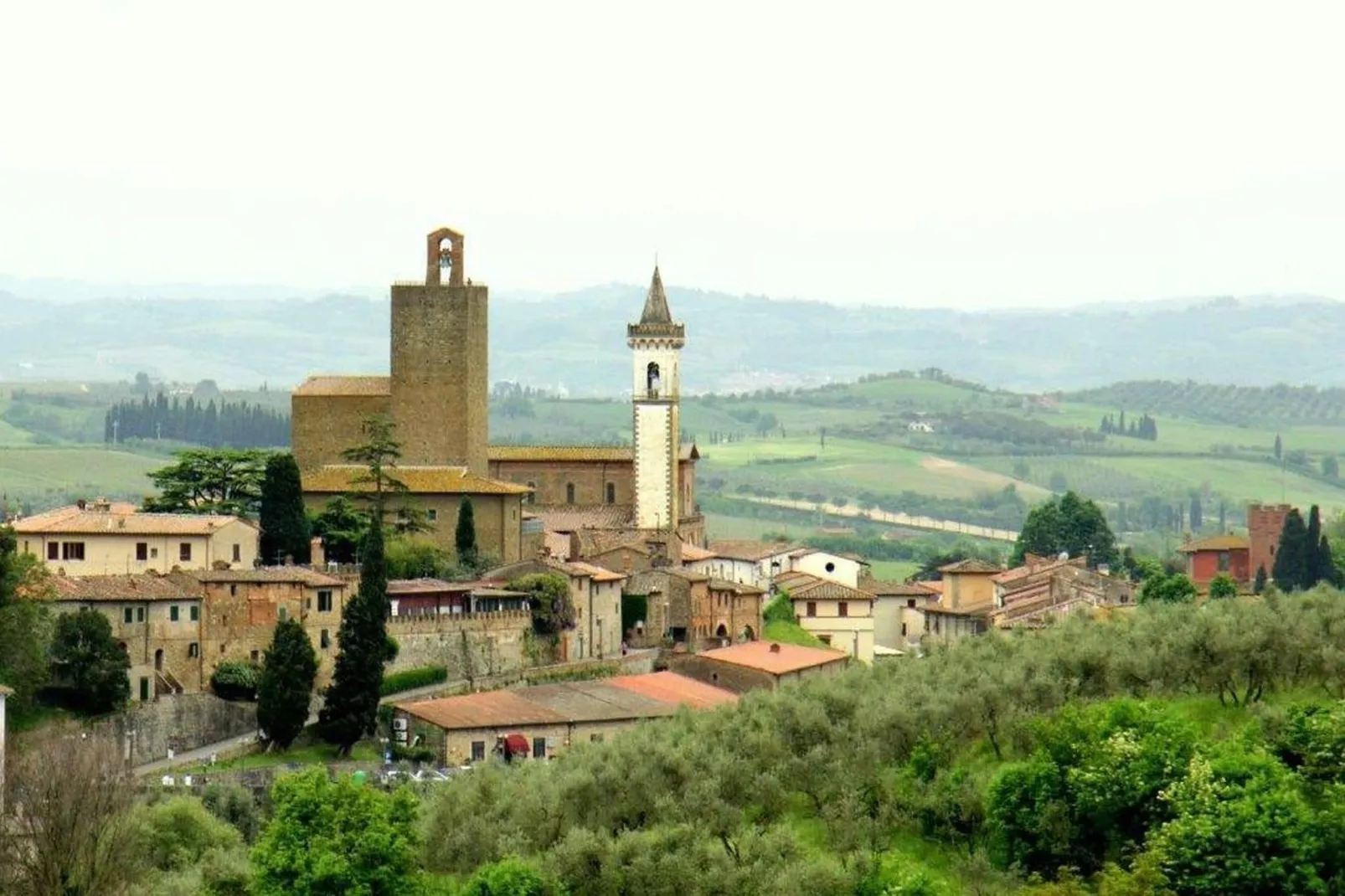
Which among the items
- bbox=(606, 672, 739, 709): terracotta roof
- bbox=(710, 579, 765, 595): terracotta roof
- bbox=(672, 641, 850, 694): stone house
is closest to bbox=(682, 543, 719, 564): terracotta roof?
bbox=(710, 579, 765, 595): terracotta roof

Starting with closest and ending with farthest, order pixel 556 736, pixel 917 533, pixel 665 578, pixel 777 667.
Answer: pixel 556 736, pixel 777 667, pixel 665 578, pixel 917 533

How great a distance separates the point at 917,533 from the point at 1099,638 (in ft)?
443

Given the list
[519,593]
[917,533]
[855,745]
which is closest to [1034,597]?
[519,593]

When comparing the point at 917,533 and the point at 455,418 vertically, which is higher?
the point at 455,418

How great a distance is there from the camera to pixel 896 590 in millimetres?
94375

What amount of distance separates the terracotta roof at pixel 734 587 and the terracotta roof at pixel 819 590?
198cm

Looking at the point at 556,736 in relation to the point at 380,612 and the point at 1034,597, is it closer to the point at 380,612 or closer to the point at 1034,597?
the point at 380,612

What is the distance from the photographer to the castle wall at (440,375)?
87.6 m

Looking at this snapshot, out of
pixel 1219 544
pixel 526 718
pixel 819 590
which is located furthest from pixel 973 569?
pixel 526 718

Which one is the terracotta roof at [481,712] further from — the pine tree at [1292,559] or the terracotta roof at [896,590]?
the pine tree at [1292,559]

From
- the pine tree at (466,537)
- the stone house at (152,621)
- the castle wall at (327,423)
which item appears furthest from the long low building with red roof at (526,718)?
the castle wall at (327,423)

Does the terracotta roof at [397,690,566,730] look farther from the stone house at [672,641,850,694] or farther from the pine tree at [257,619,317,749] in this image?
the stone house at [672,641,850,694]

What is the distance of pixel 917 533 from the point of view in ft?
640

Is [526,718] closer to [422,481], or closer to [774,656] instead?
[774,656]
